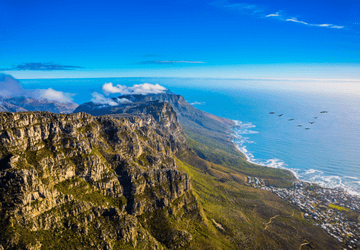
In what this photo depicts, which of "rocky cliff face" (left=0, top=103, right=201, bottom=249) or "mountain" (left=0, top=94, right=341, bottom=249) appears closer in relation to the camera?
"rocky cliff face" (left=0, top=103, right=201, bottom=249)

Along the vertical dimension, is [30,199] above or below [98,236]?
above

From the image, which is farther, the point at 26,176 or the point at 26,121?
the point at 26,121

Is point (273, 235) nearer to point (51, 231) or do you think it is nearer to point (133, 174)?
point (133, 174)

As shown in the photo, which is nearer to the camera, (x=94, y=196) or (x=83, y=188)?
(x=83, y=188)

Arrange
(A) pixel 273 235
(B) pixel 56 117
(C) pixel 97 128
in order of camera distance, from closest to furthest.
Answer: (B) pixel 56 117
(C) pixel 97 128
(A) pixel 273 235

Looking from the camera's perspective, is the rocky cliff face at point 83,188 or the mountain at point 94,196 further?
the mountain at point 94,196

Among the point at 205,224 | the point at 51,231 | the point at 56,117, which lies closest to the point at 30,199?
the point at 51,231

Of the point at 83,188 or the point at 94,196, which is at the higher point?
the point at 83,188

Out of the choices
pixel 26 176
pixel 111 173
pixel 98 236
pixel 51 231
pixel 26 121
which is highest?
pixel 26 121
